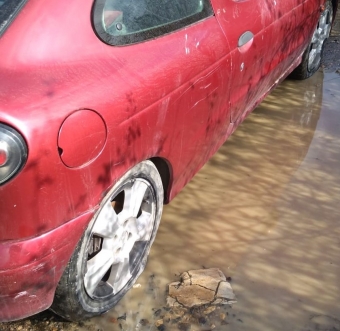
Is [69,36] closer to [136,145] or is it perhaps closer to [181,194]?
[136,145]

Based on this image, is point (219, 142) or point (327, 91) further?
point (327, 91)

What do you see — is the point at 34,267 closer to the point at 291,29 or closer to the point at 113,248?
the point at 113,248

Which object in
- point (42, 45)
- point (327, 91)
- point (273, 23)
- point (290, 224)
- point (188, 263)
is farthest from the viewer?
point (327, 91)

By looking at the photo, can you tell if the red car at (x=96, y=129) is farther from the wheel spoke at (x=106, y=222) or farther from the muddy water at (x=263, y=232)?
the muddy water at (x=263, y=232)

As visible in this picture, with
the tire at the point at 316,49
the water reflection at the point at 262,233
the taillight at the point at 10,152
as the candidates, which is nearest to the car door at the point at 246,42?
the water reflection at the point at 262,233

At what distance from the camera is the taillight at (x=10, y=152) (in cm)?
158

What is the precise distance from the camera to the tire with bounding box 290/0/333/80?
4926mm

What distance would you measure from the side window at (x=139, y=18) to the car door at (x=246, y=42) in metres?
0.26

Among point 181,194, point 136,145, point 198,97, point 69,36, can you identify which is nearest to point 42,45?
point 69,36

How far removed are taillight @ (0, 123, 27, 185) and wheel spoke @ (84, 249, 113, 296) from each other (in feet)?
2.35

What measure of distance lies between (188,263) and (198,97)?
0.91 meters

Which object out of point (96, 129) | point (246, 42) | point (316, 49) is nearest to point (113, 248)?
point (96, 129)

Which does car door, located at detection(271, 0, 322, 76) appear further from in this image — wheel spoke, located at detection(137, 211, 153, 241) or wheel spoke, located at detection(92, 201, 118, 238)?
wheel spoke, located at detection(92, 201, 118, 238)

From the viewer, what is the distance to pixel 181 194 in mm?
3330
